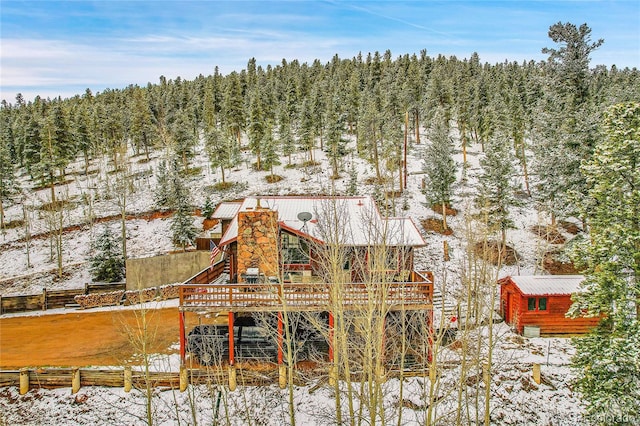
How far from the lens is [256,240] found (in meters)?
18.1

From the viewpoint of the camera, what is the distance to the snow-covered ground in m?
14.8

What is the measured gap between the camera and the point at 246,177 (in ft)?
177

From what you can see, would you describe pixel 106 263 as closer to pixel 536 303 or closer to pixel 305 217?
pixel 305 217

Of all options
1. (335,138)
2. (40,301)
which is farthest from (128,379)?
(335,138)

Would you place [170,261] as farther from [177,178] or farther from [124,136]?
[124,136]

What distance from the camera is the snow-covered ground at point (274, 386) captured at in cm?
1483

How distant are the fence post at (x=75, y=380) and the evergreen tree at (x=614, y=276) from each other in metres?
17.6

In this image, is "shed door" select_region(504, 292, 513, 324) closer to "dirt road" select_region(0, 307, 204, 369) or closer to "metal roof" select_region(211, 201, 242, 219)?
"dirt road" select_region(0, 307, 204, 369)

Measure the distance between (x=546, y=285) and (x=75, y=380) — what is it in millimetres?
22552

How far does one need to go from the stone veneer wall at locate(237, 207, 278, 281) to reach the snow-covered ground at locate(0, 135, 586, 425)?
3027mm

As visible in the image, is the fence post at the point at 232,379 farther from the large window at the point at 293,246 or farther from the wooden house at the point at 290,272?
the large window at the point at 293,246

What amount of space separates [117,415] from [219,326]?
5.51 metres

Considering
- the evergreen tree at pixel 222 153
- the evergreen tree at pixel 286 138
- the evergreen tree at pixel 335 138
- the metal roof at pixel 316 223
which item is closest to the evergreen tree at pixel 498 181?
the metal roof at pixel 316 223

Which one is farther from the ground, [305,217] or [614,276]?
[305,217]
